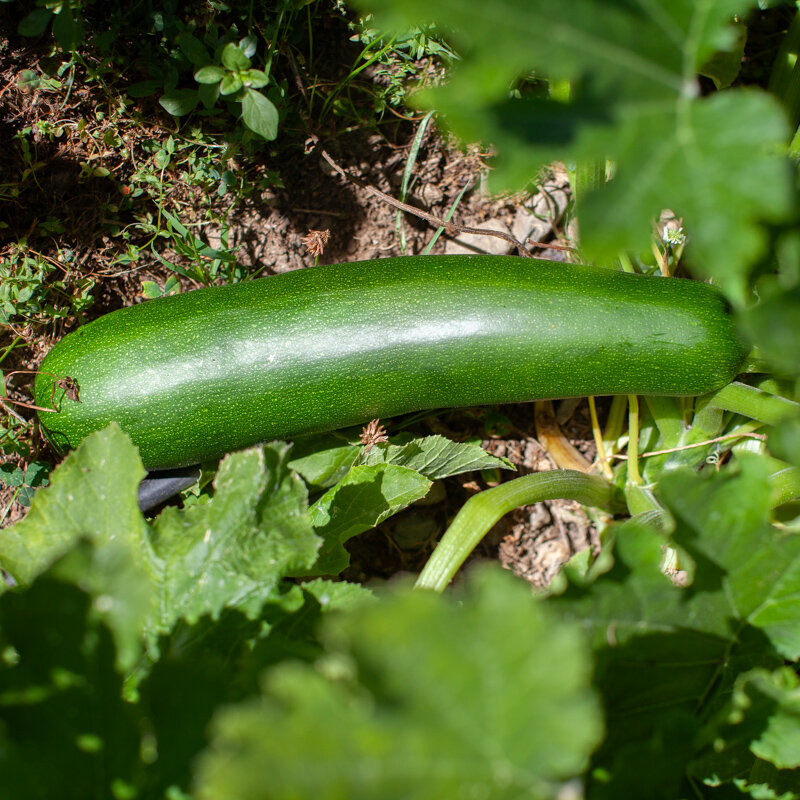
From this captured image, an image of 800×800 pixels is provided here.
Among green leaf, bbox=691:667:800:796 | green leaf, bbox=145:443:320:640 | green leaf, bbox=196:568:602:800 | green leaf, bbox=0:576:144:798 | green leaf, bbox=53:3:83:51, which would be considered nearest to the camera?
green leaf, bbox=196:568:602:800

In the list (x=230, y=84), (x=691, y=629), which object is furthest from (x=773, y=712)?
(x=230, y=84)

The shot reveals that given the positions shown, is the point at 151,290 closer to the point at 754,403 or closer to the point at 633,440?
the point at 633,440

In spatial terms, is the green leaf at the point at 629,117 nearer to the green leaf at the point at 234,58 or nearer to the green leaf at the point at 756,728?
the green leaf at the point at 756,728

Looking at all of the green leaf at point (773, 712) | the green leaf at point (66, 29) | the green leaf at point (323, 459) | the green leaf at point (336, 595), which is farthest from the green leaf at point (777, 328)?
the green leaf at point (66, 29)

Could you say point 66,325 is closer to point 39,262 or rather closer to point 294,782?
point 39,262

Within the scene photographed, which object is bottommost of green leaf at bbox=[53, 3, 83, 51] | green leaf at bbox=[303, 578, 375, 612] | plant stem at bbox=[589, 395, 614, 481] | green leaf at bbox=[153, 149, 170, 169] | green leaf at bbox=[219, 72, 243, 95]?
plant stem at bbox=[589, 395, 614, 481]

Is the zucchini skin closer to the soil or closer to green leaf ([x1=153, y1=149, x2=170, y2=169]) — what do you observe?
the soil

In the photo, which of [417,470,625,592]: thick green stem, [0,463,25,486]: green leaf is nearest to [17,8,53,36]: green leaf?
[0,463,25,486]: green leaf

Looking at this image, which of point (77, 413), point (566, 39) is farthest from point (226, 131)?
point (566, 39)
